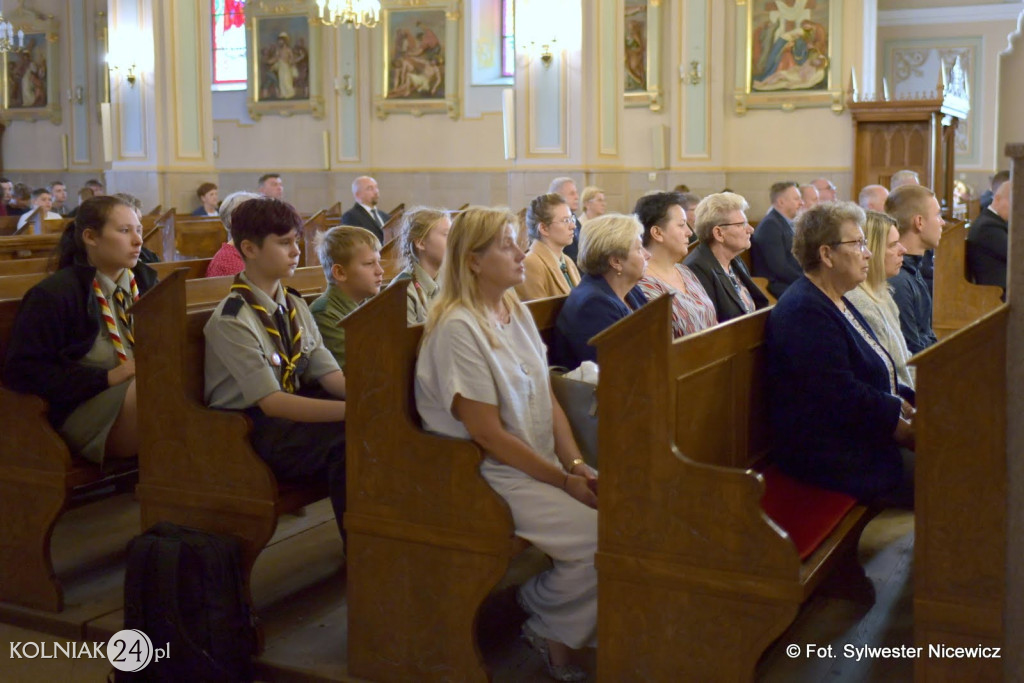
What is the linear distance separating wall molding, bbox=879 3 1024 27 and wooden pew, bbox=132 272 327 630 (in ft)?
57.1

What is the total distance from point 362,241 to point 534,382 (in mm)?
1159

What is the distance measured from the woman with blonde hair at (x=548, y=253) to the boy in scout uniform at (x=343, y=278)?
1.28m

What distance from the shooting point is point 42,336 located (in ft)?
11.6

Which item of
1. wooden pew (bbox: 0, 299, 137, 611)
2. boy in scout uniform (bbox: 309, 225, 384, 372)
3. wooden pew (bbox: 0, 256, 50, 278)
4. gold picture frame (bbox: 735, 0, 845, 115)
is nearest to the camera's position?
wooden pew (bbox: 0, 299, 137, 611)

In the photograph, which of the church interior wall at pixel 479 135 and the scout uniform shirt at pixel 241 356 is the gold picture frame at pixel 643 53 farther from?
the scout uniform shirt at pixel 241 356

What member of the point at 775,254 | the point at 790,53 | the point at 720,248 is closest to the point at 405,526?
the point at 720,248

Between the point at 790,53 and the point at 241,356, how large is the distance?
43.4ft

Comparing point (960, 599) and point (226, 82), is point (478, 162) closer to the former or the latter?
point (226, 82)

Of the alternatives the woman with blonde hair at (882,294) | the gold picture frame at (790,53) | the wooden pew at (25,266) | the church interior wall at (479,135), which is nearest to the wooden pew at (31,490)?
the wooden pew at (25,266)

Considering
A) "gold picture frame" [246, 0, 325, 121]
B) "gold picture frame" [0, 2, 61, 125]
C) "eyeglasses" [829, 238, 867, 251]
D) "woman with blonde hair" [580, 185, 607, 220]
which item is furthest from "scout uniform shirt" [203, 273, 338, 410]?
"gold picture frame" [0, 2, 61, 125]

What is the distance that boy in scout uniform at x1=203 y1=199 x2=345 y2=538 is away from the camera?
3275mm

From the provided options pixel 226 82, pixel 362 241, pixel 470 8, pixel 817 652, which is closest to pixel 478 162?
pixel 470 8

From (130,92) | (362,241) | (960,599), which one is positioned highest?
(130,92)

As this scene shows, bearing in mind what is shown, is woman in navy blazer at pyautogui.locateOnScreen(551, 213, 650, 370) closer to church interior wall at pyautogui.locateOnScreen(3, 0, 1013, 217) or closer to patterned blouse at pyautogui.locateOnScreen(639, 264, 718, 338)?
patterned blouse at pyautogui.locateOnScreen(639, 264, 718, 338)
